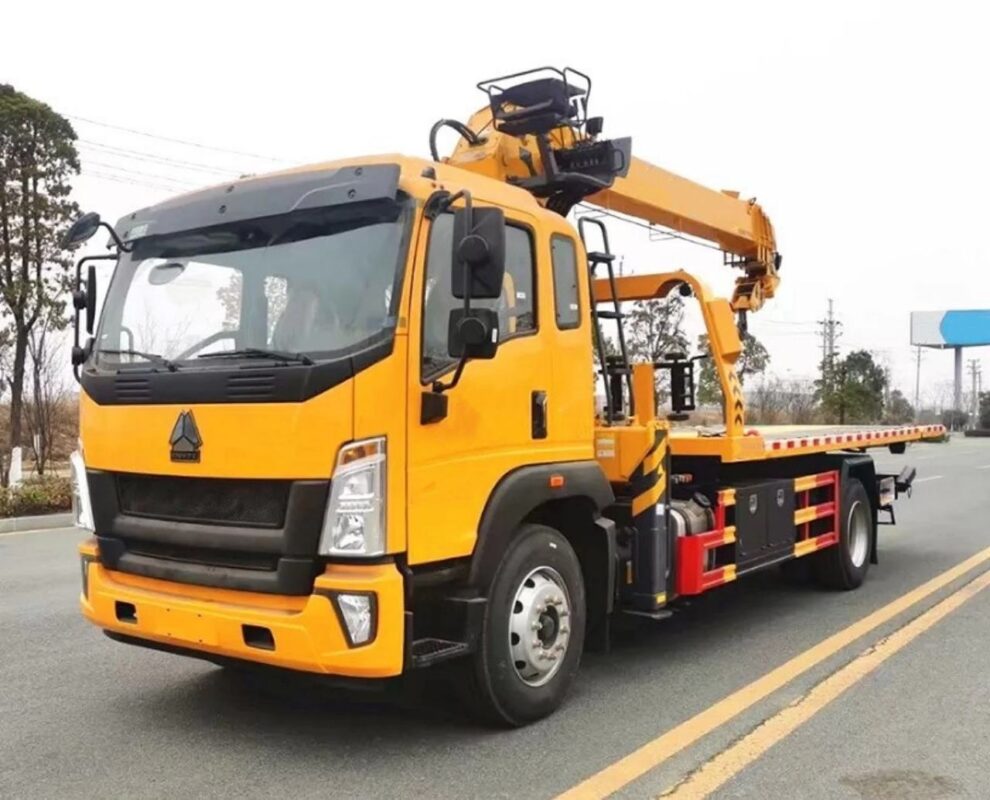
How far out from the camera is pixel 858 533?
27.4 feet

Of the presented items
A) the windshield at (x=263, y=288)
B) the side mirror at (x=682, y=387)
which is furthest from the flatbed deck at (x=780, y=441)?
the windshield at (x=263, y=288)

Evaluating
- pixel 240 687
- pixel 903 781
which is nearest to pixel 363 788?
pixel 240 687

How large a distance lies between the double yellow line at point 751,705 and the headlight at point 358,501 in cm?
125

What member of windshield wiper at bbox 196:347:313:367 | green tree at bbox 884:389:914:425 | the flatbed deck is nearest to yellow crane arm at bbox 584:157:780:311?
the flatbed deck

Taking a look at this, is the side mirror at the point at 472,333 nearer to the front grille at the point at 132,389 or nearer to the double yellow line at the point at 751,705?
the front grille at the point at 132,389

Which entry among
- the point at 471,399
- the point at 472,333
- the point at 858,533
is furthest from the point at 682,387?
the point at 472,333

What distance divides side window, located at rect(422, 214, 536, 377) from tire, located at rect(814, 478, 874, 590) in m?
4.49

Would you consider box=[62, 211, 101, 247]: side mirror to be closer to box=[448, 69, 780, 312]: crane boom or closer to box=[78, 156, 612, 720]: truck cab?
box=[78, 156, 612, 720]: truck cab

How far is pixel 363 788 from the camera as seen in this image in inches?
152

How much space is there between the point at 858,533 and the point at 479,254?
18.9 ft

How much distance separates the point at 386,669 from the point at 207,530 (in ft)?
3.27

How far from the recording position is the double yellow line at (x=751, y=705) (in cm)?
390

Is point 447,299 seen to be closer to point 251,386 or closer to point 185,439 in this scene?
point 251,386

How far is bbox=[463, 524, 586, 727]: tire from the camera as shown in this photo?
14.2 ft
